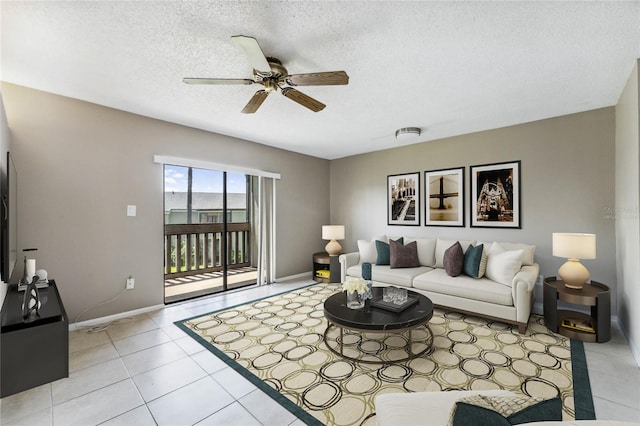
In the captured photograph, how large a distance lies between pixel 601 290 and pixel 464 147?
2429mm

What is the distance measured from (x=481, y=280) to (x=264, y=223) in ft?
11.2

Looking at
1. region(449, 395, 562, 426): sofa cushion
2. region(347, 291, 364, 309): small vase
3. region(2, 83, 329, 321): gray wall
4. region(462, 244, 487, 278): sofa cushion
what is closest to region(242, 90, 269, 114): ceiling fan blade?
region(2, 83, 329, 321): gray wall

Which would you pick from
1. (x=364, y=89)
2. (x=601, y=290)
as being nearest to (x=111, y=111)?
(x=364, y=89)

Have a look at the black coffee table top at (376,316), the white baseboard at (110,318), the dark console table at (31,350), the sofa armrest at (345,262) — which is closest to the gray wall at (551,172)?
the sofa armrest at (345,262)

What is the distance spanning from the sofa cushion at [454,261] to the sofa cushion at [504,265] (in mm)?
308

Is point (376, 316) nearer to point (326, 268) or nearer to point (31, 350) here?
point (31, 350)

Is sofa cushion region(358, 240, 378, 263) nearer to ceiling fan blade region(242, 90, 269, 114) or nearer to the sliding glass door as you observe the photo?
the sliding glass door

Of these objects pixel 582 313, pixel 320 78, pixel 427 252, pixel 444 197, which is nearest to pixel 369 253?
pixel 427 252

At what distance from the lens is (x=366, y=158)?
18.4 ft

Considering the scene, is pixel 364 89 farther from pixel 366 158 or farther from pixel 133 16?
pixel 366 158

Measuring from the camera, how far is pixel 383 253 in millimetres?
4410

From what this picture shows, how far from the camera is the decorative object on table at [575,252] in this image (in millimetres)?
2814

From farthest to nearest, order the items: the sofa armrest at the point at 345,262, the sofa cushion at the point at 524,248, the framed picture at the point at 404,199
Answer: the framed picture at the point at 404,199
the sofa armrest at the point at 345,262
the sofa cushion at the point at 524,248

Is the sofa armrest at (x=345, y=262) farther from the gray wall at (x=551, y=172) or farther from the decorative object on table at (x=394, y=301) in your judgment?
the decorative object on table at (x=394, y=301)
